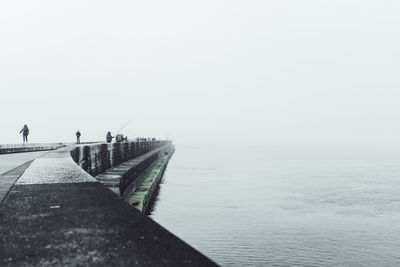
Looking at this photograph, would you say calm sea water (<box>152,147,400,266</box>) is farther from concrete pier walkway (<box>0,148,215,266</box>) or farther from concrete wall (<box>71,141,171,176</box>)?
concrete pier walkway (<box>0,148,215,266</box>)

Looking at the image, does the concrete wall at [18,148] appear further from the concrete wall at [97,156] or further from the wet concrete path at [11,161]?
the concrete wall at [97,156]

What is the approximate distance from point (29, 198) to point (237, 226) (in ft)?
57.5

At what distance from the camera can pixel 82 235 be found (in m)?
2.50

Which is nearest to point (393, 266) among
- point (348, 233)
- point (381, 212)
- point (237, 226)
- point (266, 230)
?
point (348, 233)

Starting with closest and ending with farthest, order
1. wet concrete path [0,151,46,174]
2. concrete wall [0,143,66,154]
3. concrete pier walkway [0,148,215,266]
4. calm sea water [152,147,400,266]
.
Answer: concrete pier walkway [0,148,215,266]
wet concrete path [0,151,46,174]
calm sea water [152,147,400,266]
concrete wall [0,143,66,154]

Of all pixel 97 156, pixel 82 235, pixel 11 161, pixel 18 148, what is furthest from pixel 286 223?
pixel 82 235

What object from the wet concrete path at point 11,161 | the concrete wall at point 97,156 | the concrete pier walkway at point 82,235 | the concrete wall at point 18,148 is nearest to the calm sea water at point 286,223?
the concrete wall at point 97,156

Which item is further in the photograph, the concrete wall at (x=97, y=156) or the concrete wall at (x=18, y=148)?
the concrete wall at (x=18, y=148)

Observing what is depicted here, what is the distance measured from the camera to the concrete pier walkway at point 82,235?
2.05 m

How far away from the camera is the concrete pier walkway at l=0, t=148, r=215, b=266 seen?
6.73 feet

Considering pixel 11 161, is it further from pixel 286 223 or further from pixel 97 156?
pixel 286 223

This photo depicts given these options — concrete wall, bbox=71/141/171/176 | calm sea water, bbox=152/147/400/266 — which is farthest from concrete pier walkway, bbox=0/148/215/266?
calm sea water, bbox=152/147/400/266

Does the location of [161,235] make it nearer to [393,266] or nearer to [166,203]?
[393,266]

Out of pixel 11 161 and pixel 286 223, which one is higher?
pixel 11 161
